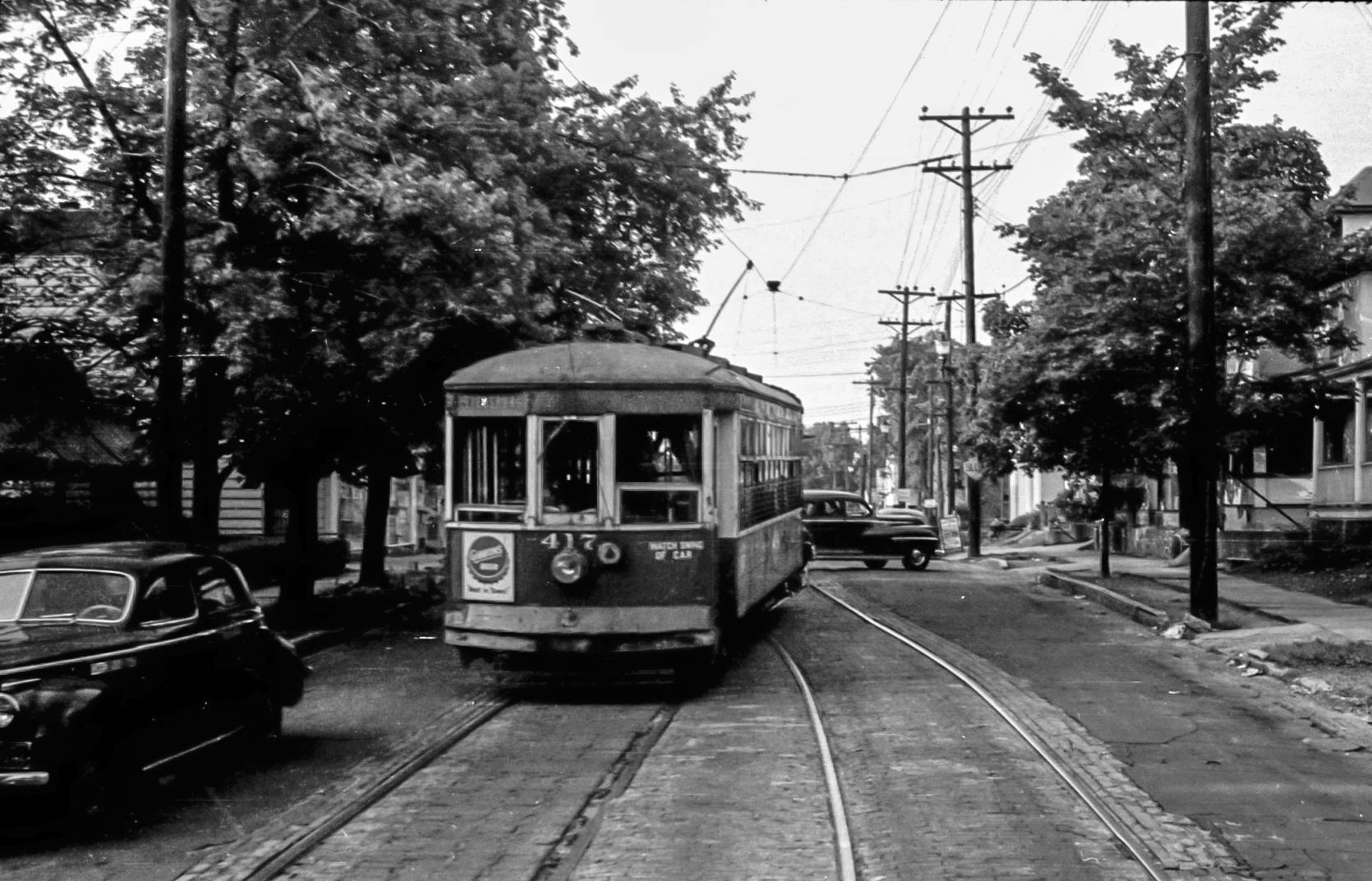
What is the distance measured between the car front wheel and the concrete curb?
317cm

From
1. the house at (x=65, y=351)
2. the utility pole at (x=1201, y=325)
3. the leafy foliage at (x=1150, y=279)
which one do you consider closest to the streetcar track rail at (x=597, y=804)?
the house at (x=65, y=351)

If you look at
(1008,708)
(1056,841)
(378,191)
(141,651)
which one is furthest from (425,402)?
(1056,841)

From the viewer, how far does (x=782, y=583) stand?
2094 centimetres

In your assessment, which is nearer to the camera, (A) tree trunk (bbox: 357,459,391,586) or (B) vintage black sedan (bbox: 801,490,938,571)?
(A) tree trunk (bbox: 357,459,391,586)

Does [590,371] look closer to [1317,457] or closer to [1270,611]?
[1270,611]

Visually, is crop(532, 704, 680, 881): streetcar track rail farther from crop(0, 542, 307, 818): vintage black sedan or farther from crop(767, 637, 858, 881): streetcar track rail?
crop(0, 542, 307, 818): vintage black sedan

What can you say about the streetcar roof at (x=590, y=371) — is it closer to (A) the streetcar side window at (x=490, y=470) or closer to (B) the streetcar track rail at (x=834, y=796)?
(A) the streetcar side window at (x=490, y=470)

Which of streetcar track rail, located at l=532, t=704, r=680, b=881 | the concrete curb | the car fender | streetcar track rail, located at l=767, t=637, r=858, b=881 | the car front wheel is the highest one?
the car fender

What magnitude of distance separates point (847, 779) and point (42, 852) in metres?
4.77

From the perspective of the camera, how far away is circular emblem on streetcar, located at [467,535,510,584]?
13844 mm

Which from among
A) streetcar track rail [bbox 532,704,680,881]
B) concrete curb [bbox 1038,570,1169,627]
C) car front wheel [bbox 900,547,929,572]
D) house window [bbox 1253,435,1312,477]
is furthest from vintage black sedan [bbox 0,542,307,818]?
house window [bbox 1253,435,1312,477]

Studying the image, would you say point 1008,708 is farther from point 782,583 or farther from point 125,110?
point 125,110

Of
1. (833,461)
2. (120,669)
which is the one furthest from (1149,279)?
(833,461)

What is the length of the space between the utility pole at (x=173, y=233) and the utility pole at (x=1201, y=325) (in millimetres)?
12041
